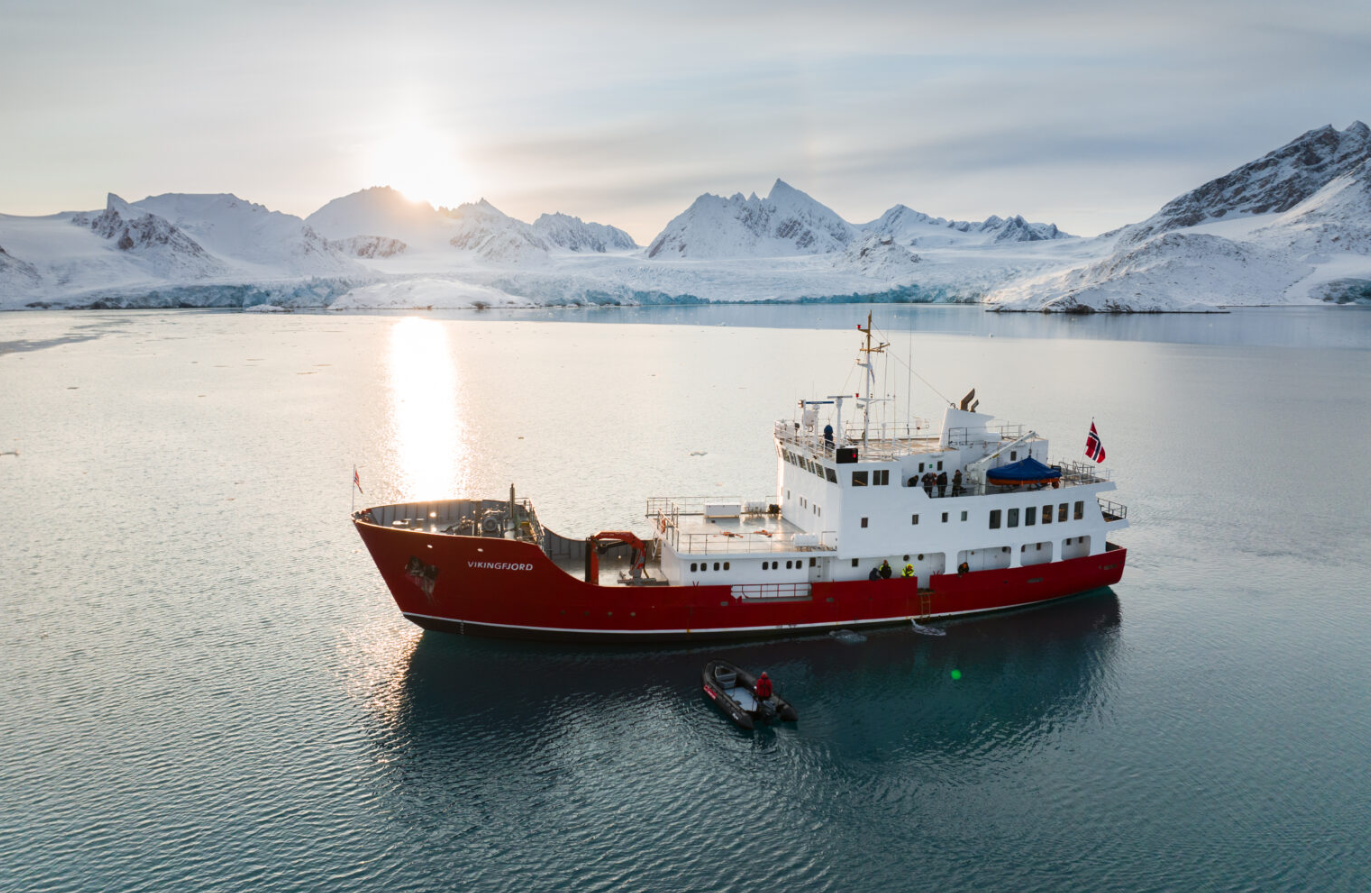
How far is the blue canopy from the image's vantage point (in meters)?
27.3

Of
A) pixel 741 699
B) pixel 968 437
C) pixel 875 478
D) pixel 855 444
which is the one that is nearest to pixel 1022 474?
pixel 968 437

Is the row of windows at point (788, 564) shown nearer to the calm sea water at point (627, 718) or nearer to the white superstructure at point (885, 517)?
the white superstructure at point (885, 517)

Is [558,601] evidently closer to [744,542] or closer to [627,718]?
[627,718]

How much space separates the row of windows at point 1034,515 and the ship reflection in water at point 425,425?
28.0 m

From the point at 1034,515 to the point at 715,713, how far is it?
13.7 meters

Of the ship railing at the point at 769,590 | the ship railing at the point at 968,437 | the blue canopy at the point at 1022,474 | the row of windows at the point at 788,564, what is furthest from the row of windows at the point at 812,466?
the blue canopy at the point at 1022,474

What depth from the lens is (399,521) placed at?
27.3m

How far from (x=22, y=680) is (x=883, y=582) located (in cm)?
2501

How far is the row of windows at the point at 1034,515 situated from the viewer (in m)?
27.3

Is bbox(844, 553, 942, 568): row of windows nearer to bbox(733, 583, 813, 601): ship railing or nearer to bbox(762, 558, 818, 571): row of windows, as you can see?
bbox(762, 558, 818, 571): row of windows

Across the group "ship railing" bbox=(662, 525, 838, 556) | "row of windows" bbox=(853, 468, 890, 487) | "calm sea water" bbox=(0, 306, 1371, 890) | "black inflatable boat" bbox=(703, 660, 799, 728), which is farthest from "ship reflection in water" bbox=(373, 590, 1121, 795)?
"row of windows" bbox=(853, 468, 890, 487)

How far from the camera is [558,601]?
24078 mm

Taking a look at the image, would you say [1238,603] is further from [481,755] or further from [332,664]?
[332,664]

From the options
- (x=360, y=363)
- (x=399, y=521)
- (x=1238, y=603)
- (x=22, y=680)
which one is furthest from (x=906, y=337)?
(x=22, y=680)
